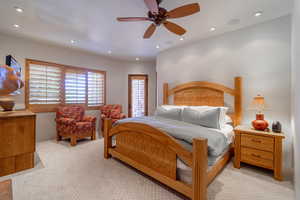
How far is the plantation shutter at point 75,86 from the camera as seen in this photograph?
4318 millimetres

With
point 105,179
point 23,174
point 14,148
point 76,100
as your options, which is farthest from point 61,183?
point 76,100

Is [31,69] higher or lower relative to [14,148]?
higher

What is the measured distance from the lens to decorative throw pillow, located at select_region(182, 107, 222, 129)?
97.0 inches

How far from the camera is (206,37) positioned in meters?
3.44

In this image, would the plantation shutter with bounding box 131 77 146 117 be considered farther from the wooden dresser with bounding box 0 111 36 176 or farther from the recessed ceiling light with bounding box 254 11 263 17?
the recessed ceiling light with bounding box 254 11 263 17

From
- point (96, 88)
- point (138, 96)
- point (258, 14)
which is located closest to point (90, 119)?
point (96, 88)

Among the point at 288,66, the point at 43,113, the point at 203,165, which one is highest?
the point at 288,66

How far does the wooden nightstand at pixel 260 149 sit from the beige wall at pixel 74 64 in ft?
12.5

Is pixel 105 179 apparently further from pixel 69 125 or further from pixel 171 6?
pixel 171 6

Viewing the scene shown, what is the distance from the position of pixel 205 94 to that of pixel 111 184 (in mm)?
2849

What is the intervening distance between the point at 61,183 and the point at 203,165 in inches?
79.9

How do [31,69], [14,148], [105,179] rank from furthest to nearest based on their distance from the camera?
1. [31,69]
2. [14,148]
3. [105,179]

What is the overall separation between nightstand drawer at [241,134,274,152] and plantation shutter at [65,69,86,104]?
466 centimetres

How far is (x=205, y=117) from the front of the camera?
8.43 ft
